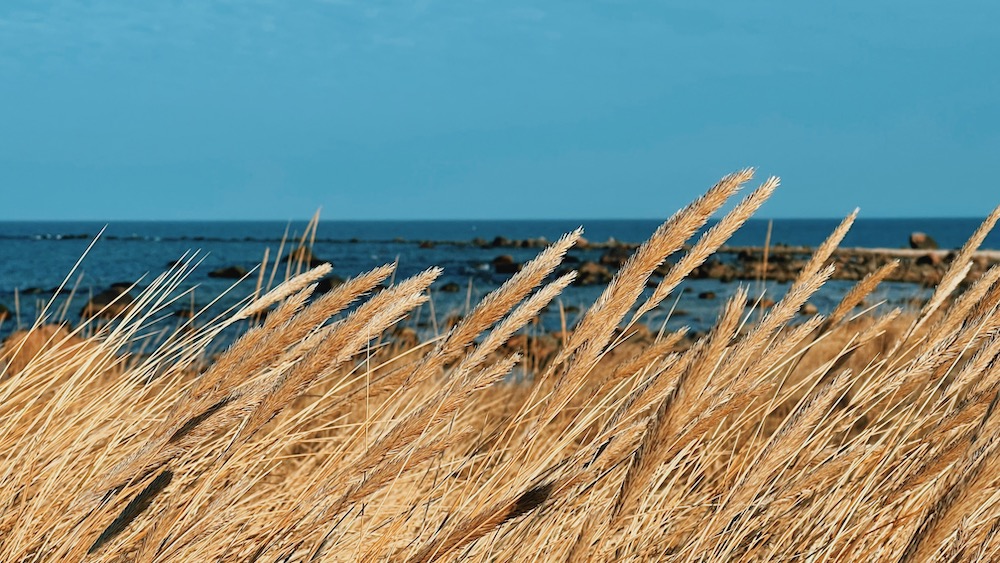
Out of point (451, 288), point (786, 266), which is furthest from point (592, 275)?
point (786, 266)

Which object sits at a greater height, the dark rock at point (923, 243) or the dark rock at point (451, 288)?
the dark rock at point (923, 243)

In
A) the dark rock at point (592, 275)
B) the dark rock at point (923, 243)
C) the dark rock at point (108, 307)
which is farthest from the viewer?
the dark rock at point (923, 243)

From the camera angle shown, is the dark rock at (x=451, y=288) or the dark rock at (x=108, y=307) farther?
the dark rock at (x=451, y=288)

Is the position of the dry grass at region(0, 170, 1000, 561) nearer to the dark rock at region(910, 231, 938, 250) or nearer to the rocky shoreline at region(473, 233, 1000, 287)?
the rocky shoreline at region(473, 233, 1000, 287)

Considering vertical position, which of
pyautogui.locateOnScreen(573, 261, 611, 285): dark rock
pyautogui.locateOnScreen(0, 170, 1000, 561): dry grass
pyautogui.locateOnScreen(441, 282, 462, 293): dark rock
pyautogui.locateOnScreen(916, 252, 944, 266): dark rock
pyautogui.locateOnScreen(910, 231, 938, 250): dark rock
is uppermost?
pyautogui.locateOnScreen(0, 170, 1000, 561): dry grass

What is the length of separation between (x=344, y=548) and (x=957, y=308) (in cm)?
123

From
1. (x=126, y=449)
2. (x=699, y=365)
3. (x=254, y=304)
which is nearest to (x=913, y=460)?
(x=699, y=365)

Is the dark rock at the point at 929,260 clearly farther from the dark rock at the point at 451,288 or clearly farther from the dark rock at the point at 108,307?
the dark rock at the point at 108,307

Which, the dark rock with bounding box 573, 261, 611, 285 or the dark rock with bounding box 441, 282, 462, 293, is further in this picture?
the dark rock with bounding box 573, 261, 611, 285

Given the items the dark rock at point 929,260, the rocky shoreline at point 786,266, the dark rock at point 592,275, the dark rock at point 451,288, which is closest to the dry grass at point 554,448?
the rocky shoreline at point 786,266

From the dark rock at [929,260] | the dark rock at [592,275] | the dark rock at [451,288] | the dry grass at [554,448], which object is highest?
the dry grass at [554,448]

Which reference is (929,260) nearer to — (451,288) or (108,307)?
(451,288)

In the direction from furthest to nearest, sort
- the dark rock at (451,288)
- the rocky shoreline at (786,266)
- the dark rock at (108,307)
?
the rocky shoreline at (786,266) < the dark rock at (451,288) < the dark rock at (108,307)

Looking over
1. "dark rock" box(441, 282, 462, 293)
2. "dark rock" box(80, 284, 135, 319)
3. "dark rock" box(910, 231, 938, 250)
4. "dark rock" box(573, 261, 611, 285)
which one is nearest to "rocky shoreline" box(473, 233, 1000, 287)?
"dark rock" box(573, 261, 611, 285)
